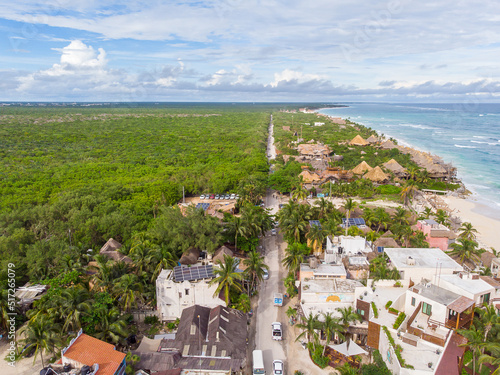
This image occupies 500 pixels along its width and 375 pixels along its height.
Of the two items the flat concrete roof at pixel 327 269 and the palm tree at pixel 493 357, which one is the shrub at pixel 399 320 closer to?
the palm tree at pixel 493 357

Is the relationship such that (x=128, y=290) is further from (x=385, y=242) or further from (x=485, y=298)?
(x=485, y=298)

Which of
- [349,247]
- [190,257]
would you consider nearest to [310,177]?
[349,247]

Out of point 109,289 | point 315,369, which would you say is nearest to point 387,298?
point 315,369

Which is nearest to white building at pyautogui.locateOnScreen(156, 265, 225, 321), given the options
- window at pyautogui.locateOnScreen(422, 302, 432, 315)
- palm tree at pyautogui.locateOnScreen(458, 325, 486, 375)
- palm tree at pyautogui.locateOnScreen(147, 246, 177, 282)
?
palm tree at pyautogui.locateOnScreen(147, 246, 177, 282)

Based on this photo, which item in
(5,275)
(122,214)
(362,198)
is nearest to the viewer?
(5,275)

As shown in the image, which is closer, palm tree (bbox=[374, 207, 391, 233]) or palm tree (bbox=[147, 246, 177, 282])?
palm tree (bbox=[147, 246, 177, 282])

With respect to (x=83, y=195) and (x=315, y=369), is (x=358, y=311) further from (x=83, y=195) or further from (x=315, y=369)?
(x=83, y=195)

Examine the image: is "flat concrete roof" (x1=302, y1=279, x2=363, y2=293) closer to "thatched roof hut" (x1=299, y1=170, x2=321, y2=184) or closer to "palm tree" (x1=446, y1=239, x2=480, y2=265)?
"palm tree" (x1=446, y1=239, x2=480, y2=265)
